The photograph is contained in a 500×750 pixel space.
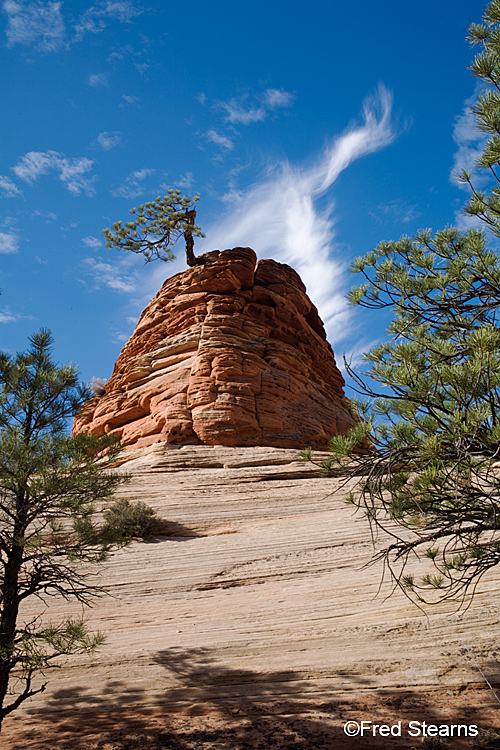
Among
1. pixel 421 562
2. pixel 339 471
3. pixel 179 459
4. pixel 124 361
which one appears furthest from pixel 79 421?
pixel 339 471

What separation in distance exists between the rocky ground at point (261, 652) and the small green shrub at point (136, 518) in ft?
1.26

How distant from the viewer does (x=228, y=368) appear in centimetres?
2023

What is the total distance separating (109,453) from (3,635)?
308 centimetres

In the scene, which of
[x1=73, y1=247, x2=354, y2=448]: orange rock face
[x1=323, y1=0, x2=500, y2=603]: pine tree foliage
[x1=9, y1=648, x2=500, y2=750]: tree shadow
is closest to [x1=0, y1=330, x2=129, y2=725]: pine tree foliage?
[x1=9, y1=648, x2=500, y2=750]: tree shadow

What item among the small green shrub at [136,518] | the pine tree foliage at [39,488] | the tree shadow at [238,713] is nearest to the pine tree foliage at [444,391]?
the tree shadow at [238,713]

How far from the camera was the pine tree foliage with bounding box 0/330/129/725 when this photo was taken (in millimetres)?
6871

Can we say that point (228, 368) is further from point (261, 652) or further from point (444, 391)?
point (444, 391)

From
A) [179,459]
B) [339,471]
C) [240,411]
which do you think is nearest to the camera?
[339,471]

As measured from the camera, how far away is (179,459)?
17266mm

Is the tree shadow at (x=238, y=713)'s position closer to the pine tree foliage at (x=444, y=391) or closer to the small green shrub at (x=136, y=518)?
the pine tree foliage at (x=444, y=391)

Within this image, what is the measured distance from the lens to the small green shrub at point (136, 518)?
41.1ft

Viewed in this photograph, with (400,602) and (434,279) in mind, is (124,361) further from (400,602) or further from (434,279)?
(434,279)

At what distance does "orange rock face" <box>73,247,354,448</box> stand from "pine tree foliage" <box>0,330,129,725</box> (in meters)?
10.7

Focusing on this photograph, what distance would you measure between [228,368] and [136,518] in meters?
8.77
